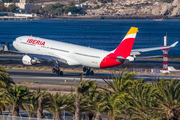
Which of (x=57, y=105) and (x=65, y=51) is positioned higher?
(x=65, y=51)

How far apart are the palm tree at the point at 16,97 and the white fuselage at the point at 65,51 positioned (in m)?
24.2

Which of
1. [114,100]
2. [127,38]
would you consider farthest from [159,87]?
[127,38]

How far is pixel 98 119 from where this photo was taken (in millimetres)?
29938

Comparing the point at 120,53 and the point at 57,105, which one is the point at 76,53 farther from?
the point at 57,105

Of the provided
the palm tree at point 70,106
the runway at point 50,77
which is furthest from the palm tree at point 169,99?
the runway at point 50,77

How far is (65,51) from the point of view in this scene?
63469mm

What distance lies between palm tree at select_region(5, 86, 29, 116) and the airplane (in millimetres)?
23075

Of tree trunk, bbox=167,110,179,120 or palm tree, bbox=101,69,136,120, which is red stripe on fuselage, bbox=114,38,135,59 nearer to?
palm tree, bbox=101,69,136,120

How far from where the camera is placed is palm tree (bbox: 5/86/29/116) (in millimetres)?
33281

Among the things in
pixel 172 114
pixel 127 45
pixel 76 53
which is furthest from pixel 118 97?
pixel 76 53

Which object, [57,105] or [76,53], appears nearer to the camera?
[57,105]

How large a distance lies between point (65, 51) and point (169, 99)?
124ft

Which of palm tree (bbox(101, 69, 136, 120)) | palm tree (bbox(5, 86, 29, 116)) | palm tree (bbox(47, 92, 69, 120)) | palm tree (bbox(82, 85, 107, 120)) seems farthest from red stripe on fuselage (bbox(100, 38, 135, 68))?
palm tree (bbox(47, 92, 69, 120))

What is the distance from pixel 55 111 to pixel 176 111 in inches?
442
